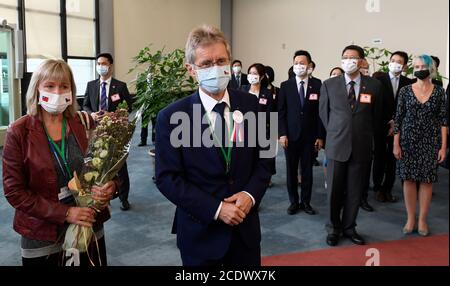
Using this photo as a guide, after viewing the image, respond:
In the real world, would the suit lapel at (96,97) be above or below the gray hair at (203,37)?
below

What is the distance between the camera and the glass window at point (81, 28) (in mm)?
10922

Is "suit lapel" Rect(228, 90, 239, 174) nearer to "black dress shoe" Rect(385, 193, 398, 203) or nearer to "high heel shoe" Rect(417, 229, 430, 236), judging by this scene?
"high heel shoe" Rect(417, 229, 430, 236)

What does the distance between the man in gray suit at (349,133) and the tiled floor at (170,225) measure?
31 cm

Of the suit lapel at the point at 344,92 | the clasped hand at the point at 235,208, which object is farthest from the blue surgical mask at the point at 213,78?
the suit lapel at the point at 344,92

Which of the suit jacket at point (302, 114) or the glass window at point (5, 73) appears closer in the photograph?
the suit jacket at point (302, 114)

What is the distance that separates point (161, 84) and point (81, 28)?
301 inches

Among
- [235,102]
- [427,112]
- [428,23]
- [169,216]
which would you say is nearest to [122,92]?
[169,216]

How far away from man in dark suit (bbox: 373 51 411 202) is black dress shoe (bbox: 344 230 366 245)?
1.35 meters

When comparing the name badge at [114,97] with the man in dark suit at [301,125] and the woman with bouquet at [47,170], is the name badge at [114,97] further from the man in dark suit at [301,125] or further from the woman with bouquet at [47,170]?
the woman with bouquet at [47,170]

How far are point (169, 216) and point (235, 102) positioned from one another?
9.15ft

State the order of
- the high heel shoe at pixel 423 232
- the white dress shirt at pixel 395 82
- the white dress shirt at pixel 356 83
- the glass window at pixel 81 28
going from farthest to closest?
the glass window at pixel 81 28, the white dress shirt at pixel 395 82, the high heel shoe at pixel 423 232, the white dress shirt at pixel 356 83

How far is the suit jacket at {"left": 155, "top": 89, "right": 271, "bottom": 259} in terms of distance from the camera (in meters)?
1.67

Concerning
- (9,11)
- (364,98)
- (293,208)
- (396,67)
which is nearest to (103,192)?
(364,98)
